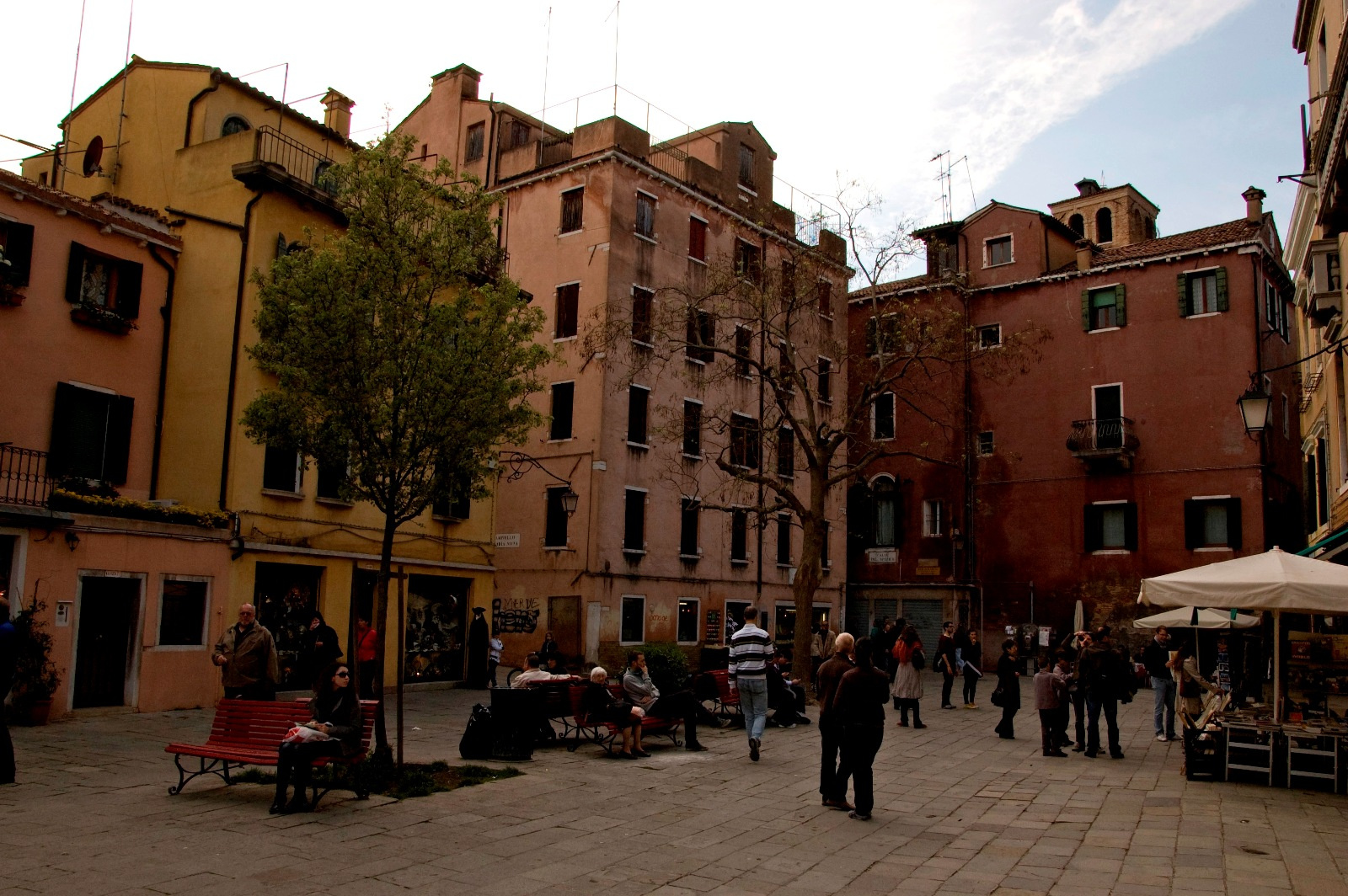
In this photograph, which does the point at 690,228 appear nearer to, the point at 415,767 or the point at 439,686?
the point at 439,686

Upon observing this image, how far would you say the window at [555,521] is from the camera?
30.1 metres

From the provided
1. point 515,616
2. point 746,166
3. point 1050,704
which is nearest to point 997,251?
point 746,166

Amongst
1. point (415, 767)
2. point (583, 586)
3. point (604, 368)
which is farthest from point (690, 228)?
point (415, 767)

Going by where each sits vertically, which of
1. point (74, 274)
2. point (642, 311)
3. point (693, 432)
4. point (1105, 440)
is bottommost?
point (693, 432)

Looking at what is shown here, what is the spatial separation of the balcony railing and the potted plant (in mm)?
1924

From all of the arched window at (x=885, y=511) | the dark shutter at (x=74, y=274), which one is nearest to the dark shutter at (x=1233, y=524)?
the arched window at (x=885, y=511)

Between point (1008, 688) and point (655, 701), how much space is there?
5.57 meters

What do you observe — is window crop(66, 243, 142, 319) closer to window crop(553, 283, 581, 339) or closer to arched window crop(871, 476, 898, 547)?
window crop(553, 283, 581, 339)

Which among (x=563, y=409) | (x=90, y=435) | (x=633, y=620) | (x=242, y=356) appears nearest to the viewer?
(x=90, y=435)

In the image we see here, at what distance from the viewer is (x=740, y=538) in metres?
34.3

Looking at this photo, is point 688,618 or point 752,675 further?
point 688,618

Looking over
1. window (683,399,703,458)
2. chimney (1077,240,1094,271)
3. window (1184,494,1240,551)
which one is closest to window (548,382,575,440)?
window (683,399,703,458)

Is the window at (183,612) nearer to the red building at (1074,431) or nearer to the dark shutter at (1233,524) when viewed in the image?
the red building at (1074,431)

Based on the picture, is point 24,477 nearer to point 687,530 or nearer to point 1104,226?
point 687,530
